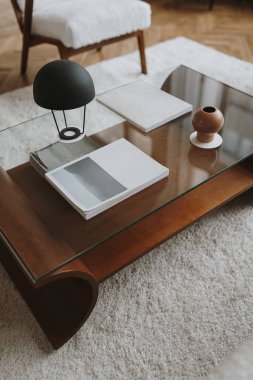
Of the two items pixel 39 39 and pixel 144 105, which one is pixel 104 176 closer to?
pixel 144 105

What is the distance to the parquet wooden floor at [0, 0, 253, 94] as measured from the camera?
8.86ft

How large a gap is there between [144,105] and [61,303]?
2.71 ft

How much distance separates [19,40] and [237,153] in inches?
94.3

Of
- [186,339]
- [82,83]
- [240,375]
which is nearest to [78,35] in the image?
[82,83]

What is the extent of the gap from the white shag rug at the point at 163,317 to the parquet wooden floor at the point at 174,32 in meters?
1.64

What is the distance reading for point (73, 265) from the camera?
1.04 metres

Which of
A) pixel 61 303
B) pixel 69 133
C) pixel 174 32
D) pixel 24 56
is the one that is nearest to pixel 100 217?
pixel 61 303

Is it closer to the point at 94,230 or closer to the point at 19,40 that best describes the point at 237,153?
the point at 94,230

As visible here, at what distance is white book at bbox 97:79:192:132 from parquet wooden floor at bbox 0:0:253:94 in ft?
3.72

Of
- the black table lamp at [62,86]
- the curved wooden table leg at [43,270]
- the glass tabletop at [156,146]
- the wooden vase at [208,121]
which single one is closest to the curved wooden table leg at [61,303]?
the curved wooden table leg at [43,270]

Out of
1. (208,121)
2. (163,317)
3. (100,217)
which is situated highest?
(208,121)

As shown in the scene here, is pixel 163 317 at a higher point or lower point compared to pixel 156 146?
lower

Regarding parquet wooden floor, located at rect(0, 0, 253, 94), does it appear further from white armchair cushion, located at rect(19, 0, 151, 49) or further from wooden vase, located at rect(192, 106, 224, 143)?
wooden vase, located at rect(192, 106, 224, 143)

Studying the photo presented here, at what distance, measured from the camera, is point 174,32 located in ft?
10.1
